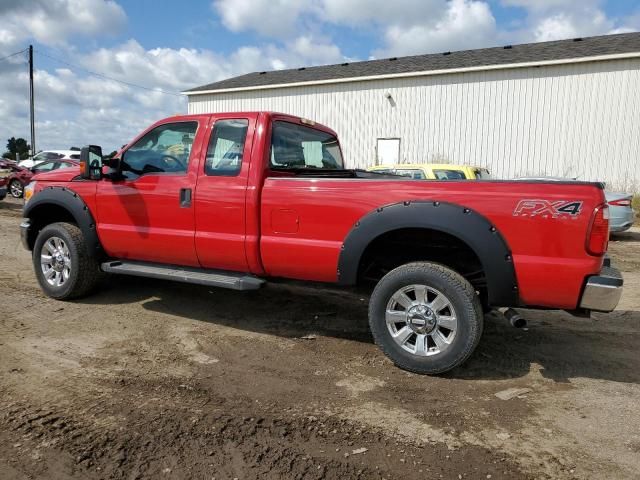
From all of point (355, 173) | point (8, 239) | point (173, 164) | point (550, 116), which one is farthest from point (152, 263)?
point (550, 116)

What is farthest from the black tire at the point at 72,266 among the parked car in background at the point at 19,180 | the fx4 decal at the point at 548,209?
the parked car in background at the point at 19,180

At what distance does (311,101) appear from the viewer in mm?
22328

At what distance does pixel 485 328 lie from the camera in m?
5.04

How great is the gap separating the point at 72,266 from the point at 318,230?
2980 mm

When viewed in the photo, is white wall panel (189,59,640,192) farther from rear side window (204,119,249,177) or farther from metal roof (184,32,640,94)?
rear side window (204,119,249,177)

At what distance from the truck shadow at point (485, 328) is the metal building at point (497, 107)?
43.9 ft

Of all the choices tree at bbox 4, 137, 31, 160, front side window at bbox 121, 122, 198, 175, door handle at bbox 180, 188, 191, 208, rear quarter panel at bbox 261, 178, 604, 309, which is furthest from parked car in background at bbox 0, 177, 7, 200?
tree at bbox 4, 137, 31, 160

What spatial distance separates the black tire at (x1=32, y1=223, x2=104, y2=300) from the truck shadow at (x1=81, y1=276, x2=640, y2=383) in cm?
25

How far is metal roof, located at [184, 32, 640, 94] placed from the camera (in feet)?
57.3

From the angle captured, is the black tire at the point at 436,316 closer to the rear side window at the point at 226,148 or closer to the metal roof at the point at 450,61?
the rear side window at the point at 226,148

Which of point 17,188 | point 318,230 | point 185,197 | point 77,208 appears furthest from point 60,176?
point 17,188

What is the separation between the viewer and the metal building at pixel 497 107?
16.6m

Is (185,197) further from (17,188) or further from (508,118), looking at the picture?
(17,188)

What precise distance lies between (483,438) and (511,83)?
1749cm
